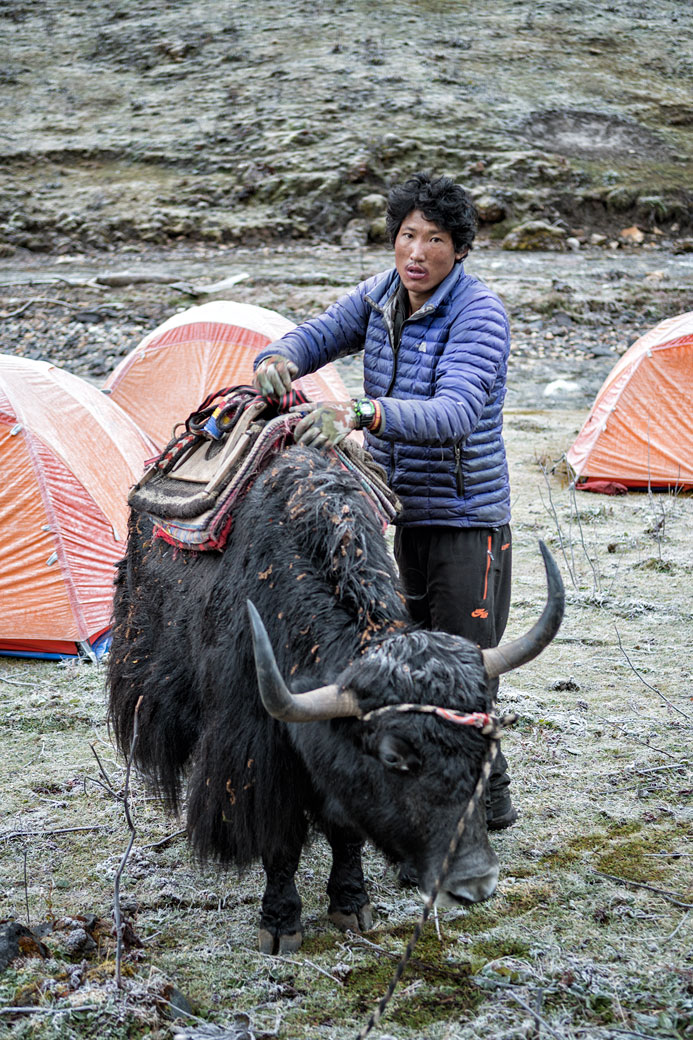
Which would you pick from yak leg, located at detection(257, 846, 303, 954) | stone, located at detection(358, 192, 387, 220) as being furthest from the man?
stone, located at detection(358, 192, 387, 220)

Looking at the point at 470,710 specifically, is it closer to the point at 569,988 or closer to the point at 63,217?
the point at 569,988

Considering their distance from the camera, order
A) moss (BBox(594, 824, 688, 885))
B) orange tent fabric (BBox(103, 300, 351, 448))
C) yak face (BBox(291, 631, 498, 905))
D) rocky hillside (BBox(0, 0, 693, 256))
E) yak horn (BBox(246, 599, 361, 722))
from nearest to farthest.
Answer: yak horn (BBox(246, 599, 361, 722)), yak face (BBox(291, 631, 498, 905)), moss (BBox(594, 824, 688, 885)), orange tent fabric (BBox(103, 300, 351, 448)), rocky hillside (BBox(0, 0, 693, 256))

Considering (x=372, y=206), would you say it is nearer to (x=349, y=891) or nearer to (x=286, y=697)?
(x=349, y=891)

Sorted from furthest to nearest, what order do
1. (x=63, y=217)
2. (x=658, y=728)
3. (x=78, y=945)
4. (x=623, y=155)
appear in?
(x=623, y=155) → (x=63, y=217) → (x=658, y=728) → (x=78, y=945)

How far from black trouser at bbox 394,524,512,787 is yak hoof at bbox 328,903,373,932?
0.62 m

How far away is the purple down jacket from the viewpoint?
104 inches

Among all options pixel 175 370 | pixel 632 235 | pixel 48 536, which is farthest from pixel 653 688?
pixel 632 235

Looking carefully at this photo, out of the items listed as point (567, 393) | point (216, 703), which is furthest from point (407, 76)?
point (216, 703)

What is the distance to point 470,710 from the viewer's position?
2033 millimetres

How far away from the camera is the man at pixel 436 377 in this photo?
267 cm

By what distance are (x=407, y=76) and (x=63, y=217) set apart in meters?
9.89

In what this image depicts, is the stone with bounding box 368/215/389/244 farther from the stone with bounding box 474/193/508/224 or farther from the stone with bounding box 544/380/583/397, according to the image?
the stone with bounding box 544/380/583/397

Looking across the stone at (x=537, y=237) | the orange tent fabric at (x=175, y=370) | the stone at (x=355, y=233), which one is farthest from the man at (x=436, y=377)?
the stone at (x=355, y=233)

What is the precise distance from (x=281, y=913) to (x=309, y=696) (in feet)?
2.78
